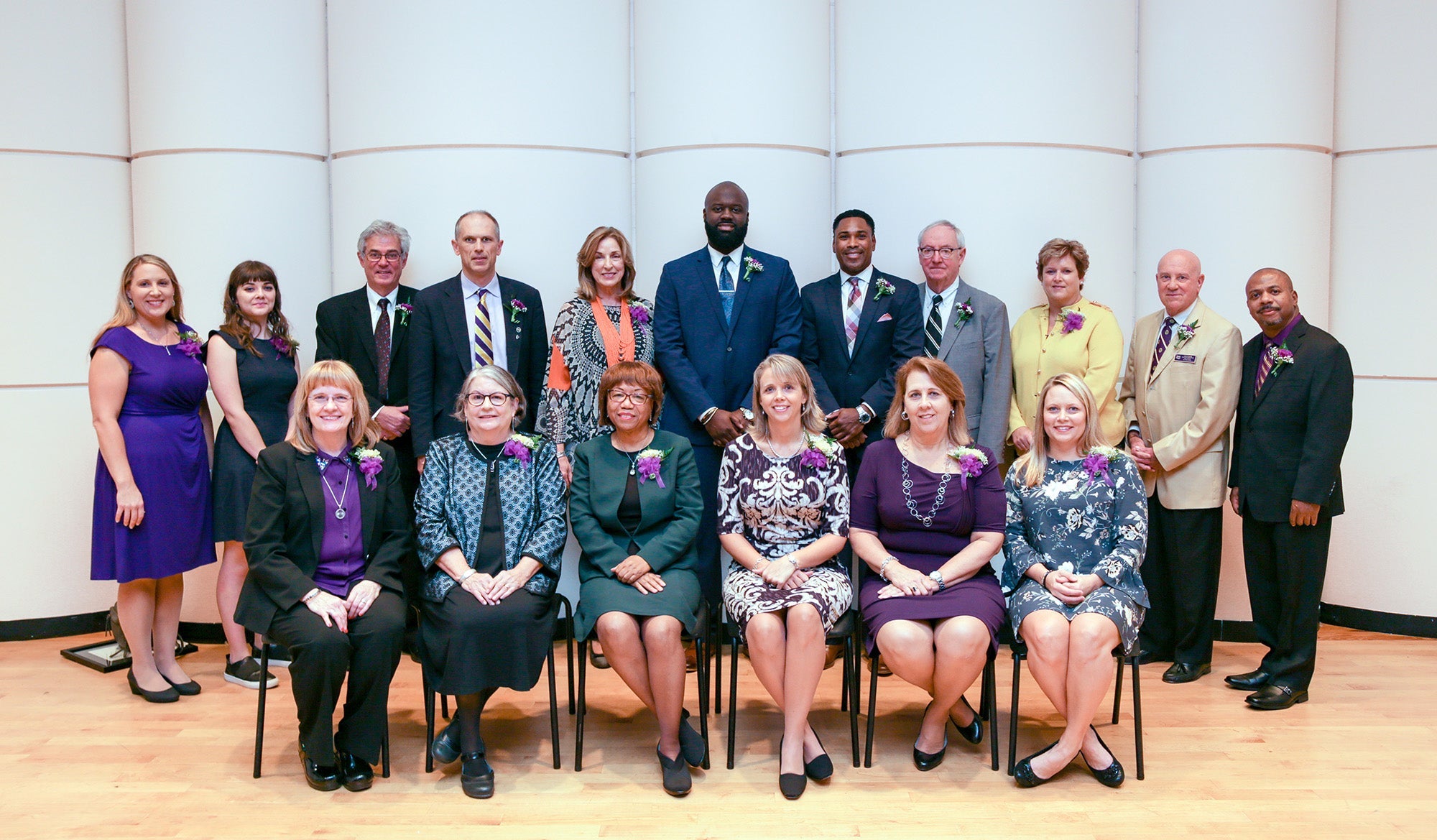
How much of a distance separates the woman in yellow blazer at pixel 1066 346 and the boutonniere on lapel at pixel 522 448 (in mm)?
2134

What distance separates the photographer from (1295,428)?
4195 mm

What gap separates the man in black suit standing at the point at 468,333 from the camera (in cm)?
441

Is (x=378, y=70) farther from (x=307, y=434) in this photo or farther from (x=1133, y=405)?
(x=1133, y=405)

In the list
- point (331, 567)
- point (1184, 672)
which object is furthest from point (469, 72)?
point (1184, 672)

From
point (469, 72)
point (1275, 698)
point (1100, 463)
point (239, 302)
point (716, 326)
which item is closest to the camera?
point (1100, 463)

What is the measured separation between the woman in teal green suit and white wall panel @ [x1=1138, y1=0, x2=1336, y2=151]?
3094mm

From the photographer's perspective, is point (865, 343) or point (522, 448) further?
point (865, 343)

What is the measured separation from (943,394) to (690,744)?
56.6 inches

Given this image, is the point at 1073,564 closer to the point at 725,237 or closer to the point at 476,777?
the point at 725,237

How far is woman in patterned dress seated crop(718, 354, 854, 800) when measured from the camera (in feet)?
11.3

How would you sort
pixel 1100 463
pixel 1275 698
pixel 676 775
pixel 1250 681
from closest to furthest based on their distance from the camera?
pixel 676 775 < pixel 1100 463 < pixel 1275 698 < pixel 1250 681

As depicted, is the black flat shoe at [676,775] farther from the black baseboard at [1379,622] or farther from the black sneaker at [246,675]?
the black baseboard at [1379,622]

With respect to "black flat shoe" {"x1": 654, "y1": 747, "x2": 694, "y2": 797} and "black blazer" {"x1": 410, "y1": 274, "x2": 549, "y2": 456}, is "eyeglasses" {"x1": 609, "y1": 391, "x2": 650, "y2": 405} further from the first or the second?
"black flat shoe" {"x1": 654, "y1": 747, "x2": 694, "y2": 797}

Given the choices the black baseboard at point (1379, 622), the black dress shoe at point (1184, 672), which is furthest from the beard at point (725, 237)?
the black baseboard at point (1379, 622)
